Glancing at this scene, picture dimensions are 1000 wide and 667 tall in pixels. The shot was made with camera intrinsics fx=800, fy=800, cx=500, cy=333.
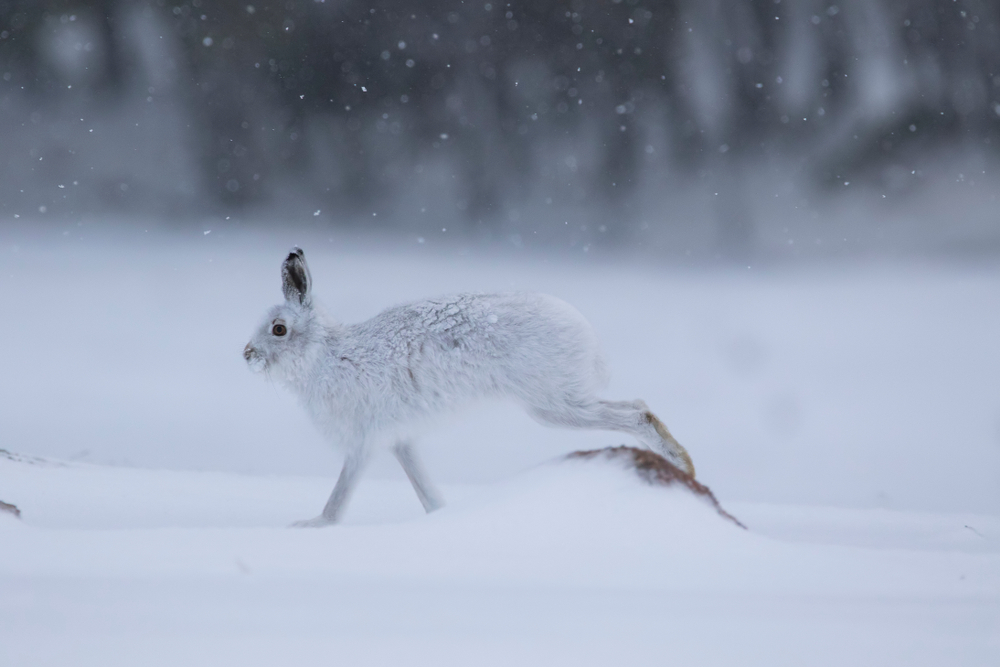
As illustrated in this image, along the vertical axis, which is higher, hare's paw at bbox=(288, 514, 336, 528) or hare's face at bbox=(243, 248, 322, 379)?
hare's face at bbox=(243, 248, 322, 379)

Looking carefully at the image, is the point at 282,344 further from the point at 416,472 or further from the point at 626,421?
the point at 626,421

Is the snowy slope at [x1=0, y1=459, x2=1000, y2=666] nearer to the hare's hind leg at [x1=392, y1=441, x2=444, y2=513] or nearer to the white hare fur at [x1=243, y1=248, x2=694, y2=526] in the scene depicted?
the white hare fur at [x1=243, y1=248, x2=694, y2=526]

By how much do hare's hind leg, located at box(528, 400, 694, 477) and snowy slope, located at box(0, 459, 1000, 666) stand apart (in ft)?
1.49

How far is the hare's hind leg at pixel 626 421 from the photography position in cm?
371

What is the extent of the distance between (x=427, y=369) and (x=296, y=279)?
90 centimetres

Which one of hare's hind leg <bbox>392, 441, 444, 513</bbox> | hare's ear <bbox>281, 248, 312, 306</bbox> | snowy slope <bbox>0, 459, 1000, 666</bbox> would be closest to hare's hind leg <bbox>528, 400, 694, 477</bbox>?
snowy slope <bbox>0, 459, 1000, 666</bbox>

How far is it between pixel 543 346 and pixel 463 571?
51.3 inches

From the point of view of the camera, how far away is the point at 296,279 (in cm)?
413

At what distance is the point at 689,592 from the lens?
261 centimetres

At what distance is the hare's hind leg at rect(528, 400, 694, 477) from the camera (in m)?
3.71

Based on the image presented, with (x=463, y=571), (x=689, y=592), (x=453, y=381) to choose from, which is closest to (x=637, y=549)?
(x=689, y=592)

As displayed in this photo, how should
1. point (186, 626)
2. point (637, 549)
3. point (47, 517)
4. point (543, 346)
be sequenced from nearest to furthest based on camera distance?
point (186, 626) < point (637, 549) < point (543, 346) < point (47, 517)

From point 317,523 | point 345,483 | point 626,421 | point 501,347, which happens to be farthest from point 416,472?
point 626,421

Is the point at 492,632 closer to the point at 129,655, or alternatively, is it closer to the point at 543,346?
the point at 129,655
